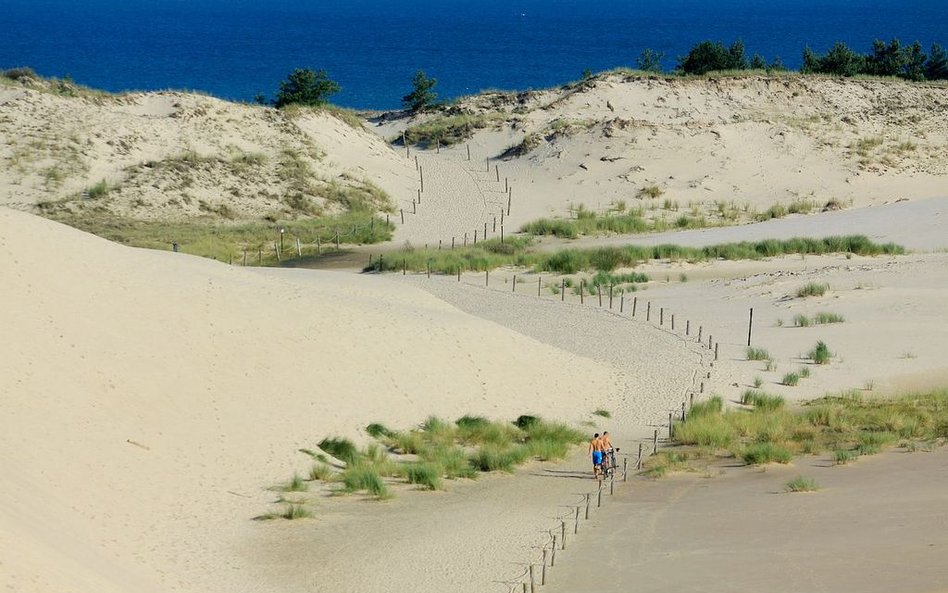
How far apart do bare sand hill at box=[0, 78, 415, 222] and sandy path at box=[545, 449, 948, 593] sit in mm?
32737

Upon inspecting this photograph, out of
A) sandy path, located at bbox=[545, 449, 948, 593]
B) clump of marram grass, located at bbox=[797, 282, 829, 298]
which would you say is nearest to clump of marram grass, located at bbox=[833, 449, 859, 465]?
sandy path, located at bbox=[545, 449, 948, 593]

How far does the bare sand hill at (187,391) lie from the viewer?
18.8 m

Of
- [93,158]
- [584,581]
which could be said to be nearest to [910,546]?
[584,581]

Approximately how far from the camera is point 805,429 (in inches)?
1045

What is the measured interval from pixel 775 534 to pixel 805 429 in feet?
22.4

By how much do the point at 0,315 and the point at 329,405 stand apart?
5.84 meters

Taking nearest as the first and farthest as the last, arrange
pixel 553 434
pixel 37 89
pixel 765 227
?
1. pixel 553 434
2. pixel 765 227
3. pixel 37 89

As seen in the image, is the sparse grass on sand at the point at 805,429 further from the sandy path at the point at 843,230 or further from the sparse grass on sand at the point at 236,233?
the sparse grass on sand at the point at 236,233

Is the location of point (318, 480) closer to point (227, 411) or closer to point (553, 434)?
point (227, 411)

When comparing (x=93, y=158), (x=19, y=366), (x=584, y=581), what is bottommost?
(x=584, y=581)

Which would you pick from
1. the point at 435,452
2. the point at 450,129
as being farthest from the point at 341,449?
the point at 450,129

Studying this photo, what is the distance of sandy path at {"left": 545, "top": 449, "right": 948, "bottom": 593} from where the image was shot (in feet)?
58.7

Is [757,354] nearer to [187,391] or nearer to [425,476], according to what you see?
[425,476]

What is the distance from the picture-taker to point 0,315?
24.3m
